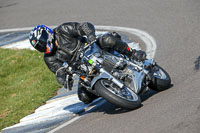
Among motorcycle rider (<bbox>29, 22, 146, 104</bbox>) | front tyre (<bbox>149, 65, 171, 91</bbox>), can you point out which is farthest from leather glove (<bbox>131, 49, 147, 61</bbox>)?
front tyre (<bbox>149, 65, 171, 91</bbox>)

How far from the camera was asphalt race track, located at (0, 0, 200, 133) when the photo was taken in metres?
5.39

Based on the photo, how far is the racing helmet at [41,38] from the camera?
6898mm

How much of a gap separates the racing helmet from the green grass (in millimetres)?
2208

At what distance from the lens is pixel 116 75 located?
6547 mm

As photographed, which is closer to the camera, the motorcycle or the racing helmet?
the motorcycle

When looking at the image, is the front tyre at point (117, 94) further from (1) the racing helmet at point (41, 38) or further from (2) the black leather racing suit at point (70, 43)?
(1) the racing helmet at point (41, 38)

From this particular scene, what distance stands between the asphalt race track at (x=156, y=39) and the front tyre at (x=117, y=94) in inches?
6.2

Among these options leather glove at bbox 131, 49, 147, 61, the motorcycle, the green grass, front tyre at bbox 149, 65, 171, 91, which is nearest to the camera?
the motorcycle

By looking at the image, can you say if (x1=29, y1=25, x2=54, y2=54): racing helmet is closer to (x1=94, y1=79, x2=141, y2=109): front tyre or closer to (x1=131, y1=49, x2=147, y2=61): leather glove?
(x1=94, y1=79, x2=141, y2=109): front tyre

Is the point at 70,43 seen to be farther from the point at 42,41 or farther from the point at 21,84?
the point at 21,84

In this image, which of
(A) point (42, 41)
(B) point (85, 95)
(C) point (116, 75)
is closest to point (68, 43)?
(A) point (42, 41)

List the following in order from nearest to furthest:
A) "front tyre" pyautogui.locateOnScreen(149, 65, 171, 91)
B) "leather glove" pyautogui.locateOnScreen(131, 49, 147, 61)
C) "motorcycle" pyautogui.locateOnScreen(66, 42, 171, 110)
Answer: "motorcycle" pyautogui.locateOnScreen(66, 42, 171, 110) < "front tyre" pyautogui.locateOnScreen(149, 65, 171, 91) < "leather glove" pyautogui.locateOnScreen(131, 49, 147, 61)

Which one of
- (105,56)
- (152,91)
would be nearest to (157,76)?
(152,91)

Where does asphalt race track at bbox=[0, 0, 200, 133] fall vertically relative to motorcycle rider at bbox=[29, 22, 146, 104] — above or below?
below
